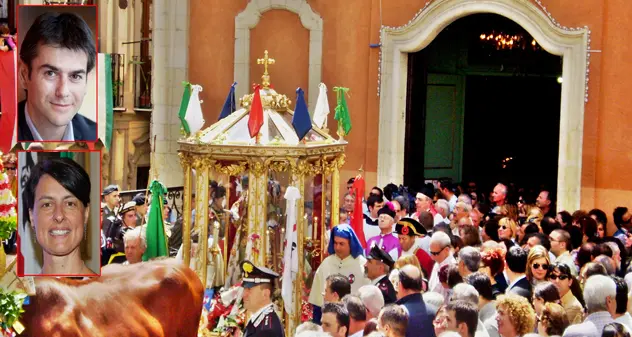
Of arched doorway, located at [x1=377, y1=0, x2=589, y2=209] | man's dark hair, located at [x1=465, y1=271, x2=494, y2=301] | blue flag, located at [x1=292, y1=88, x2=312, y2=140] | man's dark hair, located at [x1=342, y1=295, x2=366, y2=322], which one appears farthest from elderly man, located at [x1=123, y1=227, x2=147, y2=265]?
arched doorway, located at [x1=377, y1=0, x2=589, y2=209]

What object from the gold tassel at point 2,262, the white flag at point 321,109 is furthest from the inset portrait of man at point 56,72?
the white flag at point 321,109

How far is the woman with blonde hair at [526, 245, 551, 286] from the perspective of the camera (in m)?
11.1

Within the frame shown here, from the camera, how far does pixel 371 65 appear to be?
1950 cm

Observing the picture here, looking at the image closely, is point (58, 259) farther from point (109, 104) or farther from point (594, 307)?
point (594, 307)

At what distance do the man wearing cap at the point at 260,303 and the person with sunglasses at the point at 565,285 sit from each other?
2497 mm

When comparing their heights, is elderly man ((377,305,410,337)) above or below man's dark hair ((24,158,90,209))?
below

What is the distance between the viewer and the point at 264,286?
10.4 meters

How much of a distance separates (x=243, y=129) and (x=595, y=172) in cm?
681

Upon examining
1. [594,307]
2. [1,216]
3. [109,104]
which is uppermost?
[109,104]

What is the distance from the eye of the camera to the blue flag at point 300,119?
12.5 metres

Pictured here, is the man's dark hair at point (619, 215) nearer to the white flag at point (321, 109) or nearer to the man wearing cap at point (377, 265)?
the white flag at point (321, 109)

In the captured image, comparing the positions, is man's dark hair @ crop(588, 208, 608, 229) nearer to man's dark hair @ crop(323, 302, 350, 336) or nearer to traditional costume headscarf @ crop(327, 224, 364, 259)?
traditional costume headscarf @ crop(327, 224, 364, 259)

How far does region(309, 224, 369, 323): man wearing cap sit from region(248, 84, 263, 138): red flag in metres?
1.29

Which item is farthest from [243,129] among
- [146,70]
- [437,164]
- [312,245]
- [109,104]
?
[146,70]
